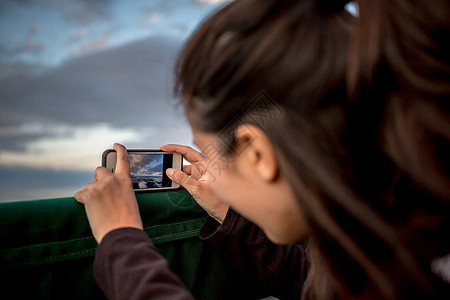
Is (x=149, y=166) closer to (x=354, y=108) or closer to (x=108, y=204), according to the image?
(x=108, y=204)

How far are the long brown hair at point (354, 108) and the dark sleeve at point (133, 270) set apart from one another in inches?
9.5

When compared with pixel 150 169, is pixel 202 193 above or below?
below

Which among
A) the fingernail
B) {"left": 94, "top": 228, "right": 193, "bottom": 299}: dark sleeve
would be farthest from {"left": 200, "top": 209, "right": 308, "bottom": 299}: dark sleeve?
{"left": 94, "top": 228, "right": 193, "bottom": 299}: dark sleeve

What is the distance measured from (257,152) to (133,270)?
282 millimetres

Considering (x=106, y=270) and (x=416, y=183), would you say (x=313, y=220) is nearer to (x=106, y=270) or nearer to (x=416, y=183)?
(x=416, y=183)

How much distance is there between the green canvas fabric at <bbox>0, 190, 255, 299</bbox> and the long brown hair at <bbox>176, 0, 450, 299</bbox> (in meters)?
0.33

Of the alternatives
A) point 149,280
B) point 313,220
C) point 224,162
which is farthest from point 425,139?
point 149,280

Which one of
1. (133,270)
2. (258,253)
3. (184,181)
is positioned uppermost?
(184,181)

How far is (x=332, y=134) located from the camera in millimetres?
494

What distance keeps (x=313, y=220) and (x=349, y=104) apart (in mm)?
194

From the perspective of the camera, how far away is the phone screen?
2.62ft

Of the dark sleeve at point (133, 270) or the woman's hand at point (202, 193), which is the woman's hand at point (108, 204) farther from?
the woman's hand at point (202, 193)

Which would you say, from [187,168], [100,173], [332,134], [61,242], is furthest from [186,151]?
[332,134]

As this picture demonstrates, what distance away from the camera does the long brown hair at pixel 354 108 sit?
1.51 feet
